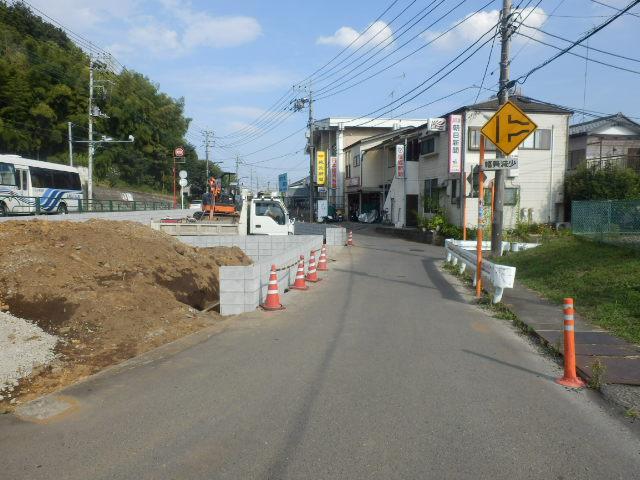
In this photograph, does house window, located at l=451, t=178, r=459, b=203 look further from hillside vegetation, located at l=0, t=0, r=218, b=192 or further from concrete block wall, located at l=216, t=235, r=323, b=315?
hillside vegetation, located at l=0, t=0, r=218, b=192

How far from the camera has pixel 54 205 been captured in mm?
29641

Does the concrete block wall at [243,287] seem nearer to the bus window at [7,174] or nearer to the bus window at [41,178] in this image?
the bus window at [7,174]

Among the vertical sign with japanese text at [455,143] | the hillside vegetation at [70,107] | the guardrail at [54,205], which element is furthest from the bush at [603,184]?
the hillside vegetation at [70,107]

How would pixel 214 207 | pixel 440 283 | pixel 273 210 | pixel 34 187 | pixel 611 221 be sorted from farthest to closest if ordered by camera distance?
pixel 34 187 → pixel 214 207 → pixel 273 210 → pixel 611 221 → pixel 440 283

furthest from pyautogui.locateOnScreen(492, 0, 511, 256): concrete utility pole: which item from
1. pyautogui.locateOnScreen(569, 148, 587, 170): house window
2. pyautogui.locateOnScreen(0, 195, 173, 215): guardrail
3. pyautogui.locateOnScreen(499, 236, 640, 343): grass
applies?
pyautogui.locateOnScreen(0, 195, 173, 215): guardrail

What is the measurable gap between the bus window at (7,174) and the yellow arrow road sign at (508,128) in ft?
80.9

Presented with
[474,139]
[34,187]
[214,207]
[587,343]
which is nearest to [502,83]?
[474,139]

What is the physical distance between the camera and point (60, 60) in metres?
52.1

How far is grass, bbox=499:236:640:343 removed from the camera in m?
9.22

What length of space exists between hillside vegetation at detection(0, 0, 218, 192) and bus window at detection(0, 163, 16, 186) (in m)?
18.4

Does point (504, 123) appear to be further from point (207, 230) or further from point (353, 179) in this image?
point (353, 179)

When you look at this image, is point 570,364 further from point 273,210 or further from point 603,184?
point 603,184

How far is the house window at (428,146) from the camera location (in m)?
33.1

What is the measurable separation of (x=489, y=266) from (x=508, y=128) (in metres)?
3.02
